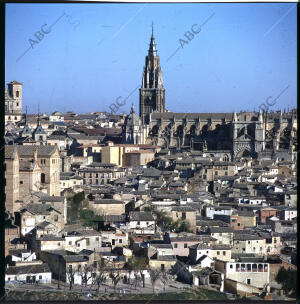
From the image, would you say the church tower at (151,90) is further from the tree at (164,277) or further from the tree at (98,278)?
the tree at (98,278)

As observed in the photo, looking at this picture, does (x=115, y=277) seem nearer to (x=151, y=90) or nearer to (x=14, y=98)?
(x=14, y=98)

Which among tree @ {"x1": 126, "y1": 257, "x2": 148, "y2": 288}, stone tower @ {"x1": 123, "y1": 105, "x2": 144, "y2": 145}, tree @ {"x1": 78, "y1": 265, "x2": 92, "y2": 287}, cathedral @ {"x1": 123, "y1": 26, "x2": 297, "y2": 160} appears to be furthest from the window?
stone tower @ {"x1": 123, "y1": 105, "x2": 144, "y2": 145}

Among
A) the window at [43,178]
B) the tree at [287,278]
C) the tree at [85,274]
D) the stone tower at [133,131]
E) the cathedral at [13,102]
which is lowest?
the tree at [287,278]

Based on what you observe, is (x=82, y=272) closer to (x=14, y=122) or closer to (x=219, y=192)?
(x=219, y=192)

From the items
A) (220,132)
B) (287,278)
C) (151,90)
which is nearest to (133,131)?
(220,132)

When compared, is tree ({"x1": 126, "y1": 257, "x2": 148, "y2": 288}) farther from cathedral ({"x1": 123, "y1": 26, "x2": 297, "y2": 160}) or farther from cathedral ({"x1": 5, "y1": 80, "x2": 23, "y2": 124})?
cathedral ({"x1": 5, "y1": 80, "x2": 23, "y2": 124})

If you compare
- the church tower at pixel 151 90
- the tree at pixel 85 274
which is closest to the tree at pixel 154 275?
the tree at pixel 85 274
